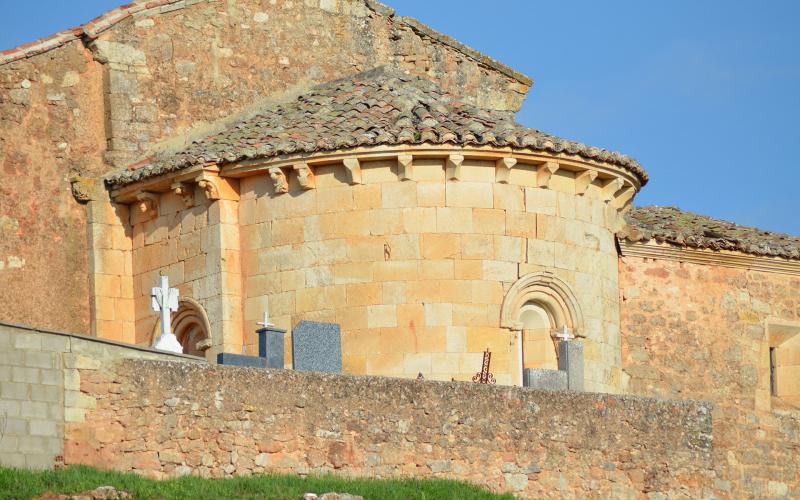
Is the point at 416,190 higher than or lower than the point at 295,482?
higher

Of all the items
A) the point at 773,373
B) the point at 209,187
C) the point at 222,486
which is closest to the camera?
Answer: the point at 222,486

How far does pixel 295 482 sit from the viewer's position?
22953mm

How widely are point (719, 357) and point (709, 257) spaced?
1.34 metres

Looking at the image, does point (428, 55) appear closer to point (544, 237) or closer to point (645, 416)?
point (544, 237)

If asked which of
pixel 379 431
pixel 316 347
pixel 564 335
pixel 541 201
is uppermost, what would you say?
pixel 541 201

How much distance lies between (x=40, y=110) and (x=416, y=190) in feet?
16.7

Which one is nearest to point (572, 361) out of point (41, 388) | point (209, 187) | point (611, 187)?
point (611, 187)

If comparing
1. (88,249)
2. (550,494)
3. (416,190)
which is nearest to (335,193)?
(416,190)

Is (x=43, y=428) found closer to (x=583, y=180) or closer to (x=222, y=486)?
(x=222, y=486)

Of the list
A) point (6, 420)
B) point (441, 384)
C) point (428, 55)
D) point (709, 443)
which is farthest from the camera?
point (428, 55)

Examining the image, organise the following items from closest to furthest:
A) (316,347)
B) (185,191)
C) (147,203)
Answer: (316,347), (185,191), (147,203)

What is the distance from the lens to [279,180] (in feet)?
94.4

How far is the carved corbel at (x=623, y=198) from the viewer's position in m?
30.1

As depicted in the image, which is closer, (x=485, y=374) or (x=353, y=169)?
(x=485, y=374)
